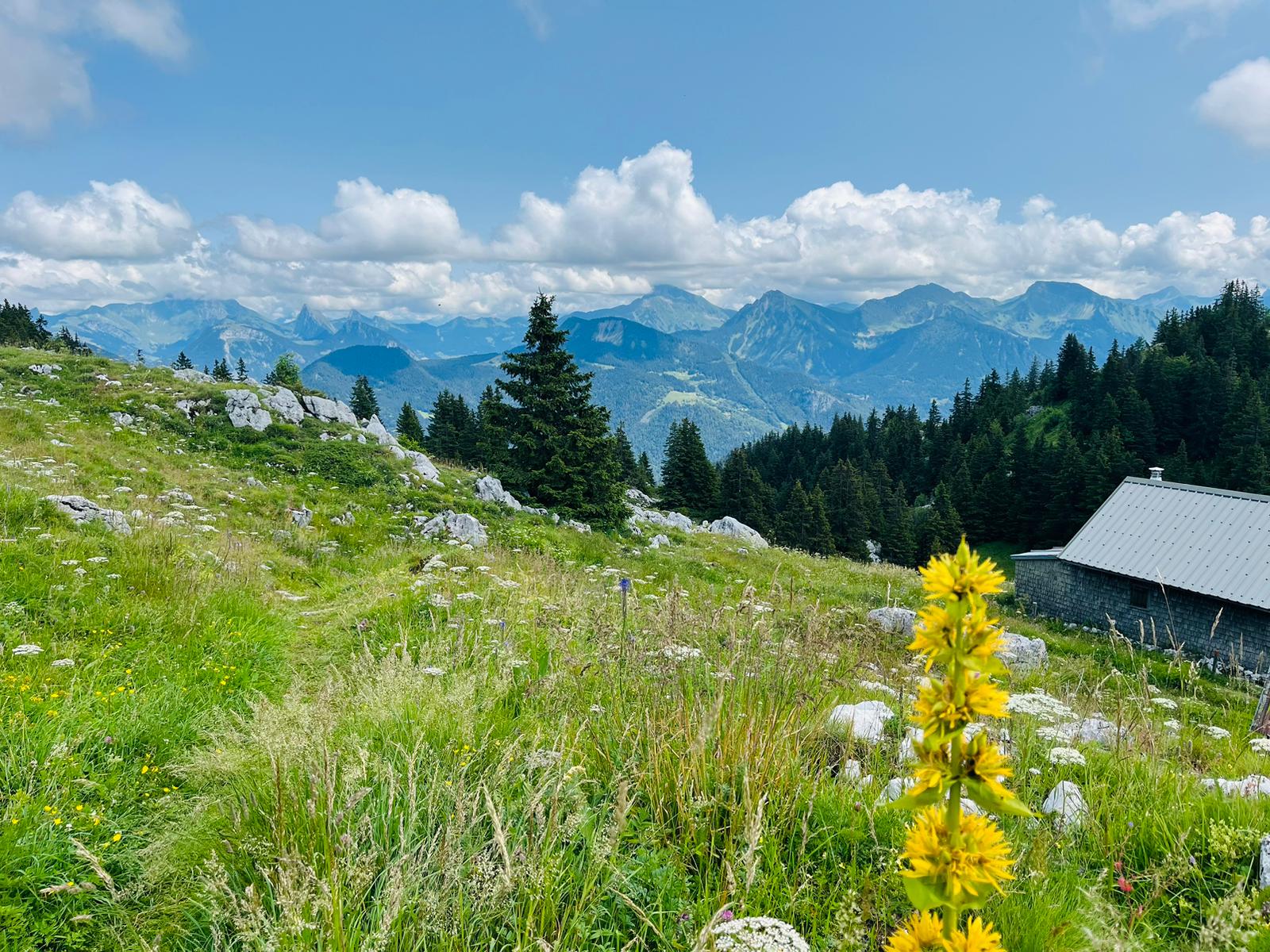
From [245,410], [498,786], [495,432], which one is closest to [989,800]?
[498,786]

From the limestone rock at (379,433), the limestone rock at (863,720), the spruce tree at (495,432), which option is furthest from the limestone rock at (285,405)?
the limestone rock at (863,720)

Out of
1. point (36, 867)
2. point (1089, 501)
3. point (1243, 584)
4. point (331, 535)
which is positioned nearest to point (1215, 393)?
point (1089, 501)

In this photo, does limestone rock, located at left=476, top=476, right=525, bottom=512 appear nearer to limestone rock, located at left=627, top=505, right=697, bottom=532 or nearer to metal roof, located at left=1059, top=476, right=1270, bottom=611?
limestone rock, located at left=627, top=505, right=697, bottom=532

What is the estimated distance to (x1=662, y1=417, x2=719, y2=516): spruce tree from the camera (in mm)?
74062

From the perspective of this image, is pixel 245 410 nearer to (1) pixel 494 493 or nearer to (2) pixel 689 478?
(1) pixel 494 493

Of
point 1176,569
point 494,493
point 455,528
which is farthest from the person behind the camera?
point 1176,569

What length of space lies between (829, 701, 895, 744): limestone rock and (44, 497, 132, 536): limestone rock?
9.97 metres

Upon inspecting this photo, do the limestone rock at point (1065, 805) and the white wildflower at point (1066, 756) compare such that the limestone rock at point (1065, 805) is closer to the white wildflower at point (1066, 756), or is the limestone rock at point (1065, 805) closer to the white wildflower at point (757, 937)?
the white wildflower at point (1066, 756)

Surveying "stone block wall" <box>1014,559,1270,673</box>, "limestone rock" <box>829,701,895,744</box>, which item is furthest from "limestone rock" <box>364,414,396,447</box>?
"stone block wall" <box>1014,559,1270,673</box>

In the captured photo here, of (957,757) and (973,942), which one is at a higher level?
(957,757)

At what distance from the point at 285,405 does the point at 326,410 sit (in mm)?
2392

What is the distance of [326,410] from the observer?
28.5 m

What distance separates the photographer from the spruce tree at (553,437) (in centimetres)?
2403

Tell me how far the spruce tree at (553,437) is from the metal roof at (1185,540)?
20114 mm
